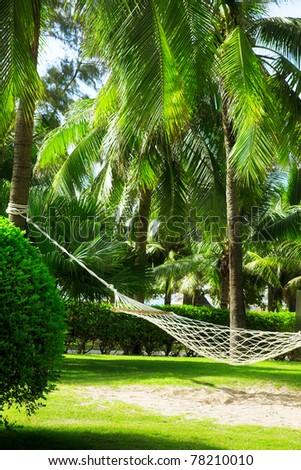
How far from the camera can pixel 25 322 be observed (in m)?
3.99

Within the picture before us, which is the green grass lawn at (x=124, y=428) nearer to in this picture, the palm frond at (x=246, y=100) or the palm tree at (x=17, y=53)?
the palm tree at (x=17, y=53)

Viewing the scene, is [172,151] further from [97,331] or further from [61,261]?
[61,261]

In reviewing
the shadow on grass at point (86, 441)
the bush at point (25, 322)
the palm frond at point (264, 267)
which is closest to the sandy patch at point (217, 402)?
the shadow on grass at point (86, 441)

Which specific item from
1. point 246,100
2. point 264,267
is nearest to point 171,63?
point 246,100

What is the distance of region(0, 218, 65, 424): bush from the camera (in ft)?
12.9

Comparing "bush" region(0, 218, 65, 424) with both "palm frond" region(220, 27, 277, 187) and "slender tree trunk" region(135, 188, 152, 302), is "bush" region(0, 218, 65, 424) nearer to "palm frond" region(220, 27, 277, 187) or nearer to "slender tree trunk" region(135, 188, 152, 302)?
"palm frond" region(220, 27, 277, 187)

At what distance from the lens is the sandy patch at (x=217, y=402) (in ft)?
19.9

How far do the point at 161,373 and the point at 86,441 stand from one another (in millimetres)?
4302

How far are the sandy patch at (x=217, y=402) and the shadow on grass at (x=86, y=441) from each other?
1.13 m

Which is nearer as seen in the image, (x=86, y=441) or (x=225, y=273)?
(x=86, y=441)

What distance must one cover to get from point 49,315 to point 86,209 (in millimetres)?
5244

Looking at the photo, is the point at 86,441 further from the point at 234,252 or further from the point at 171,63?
the point at 234,252

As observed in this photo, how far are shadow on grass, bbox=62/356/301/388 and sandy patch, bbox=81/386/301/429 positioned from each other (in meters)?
0.46
